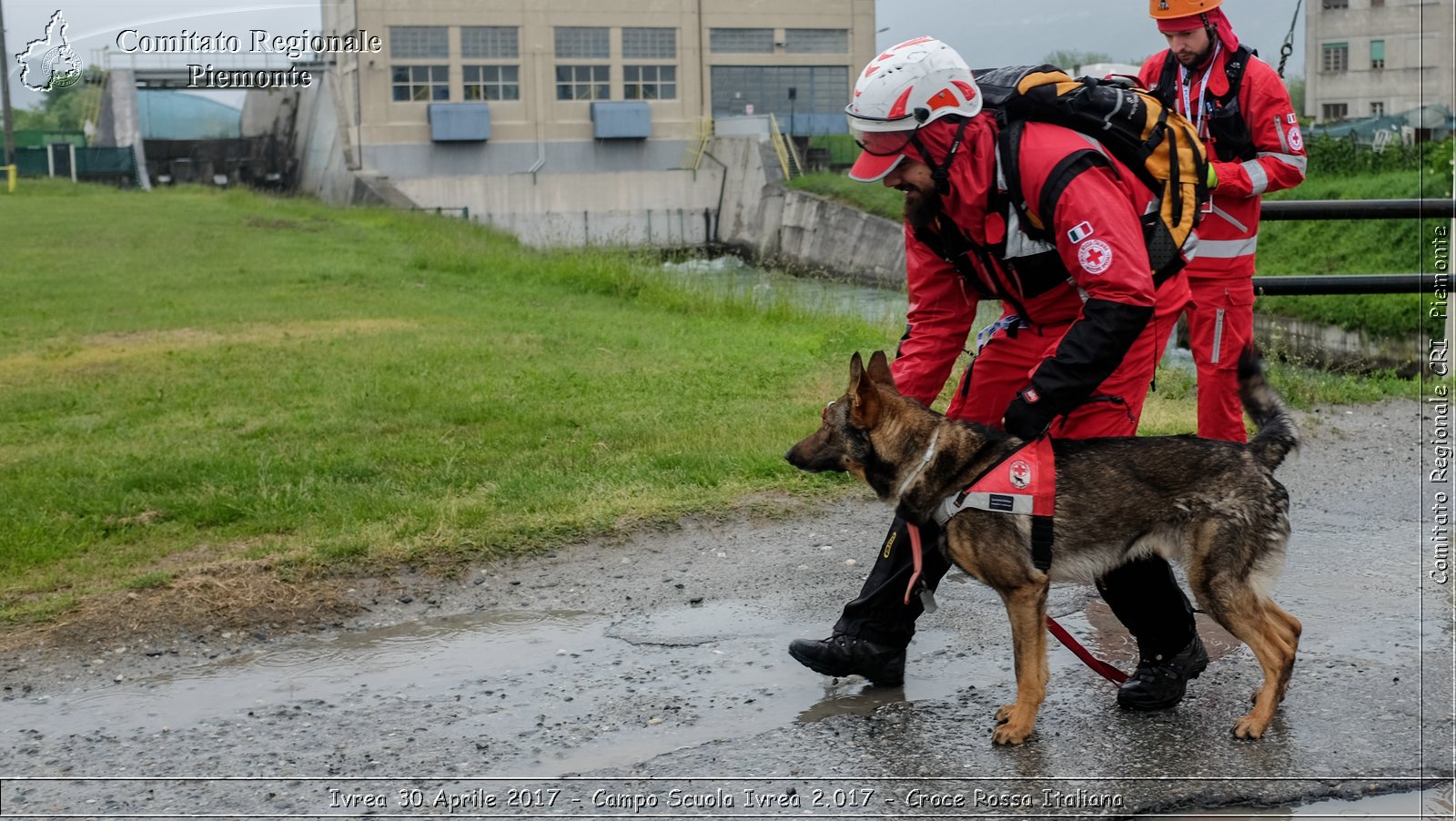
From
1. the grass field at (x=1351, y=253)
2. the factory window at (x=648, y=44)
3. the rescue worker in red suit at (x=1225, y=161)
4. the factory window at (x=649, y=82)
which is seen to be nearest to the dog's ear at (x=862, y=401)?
the rescue worker in red suit at (x=1225, y=161)

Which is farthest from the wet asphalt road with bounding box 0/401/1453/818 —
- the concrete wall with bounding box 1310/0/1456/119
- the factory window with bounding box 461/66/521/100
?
the factory window with bounding box 461/66/521/100

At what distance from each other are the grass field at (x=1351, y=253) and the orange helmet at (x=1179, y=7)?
40.4ft

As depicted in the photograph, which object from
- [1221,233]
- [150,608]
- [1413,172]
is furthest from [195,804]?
[1413,172]

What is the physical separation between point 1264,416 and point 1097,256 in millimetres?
915

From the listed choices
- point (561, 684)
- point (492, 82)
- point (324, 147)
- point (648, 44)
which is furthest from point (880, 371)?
point (648, 44)

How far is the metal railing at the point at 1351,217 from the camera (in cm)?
861

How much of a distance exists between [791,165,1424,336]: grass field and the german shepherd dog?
14458 mm

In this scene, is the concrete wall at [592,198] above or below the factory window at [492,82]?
below

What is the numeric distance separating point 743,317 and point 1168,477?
11719 mm

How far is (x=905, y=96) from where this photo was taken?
4094 millimetres

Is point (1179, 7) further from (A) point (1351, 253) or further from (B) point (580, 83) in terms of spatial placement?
(B) point (580, 83)

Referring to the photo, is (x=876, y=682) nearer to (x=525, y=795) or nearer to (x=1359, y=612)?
(x=525, y=795)

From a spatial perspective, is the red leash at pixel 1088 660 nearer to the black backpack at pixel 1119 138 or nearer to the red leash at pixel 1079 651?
the red leash at pixel 1079 651

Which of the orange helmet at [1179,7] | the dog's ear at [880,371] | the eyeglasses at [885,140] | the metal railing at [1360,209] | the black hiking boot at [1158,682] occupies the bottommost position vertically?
the black hiking boot at [1158,682]
